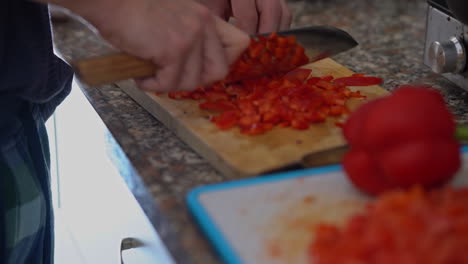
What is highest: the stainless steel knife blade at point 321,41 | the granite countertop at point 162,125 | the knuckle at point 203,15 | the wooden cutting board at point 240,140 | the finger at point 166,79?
the knuckle at point 203,15

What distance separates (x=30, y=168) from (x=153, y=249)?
29 centimetres

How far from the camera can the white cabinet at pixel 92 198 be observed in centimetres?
98

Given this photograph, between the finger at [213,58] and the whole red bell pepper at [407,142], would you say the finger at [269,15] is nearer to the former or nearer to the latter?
the finger at [213,58]

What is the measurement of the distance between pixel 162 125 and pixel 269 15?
1.04 feet

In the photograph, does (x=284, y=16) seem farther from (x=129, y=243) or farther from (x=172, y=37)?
(x=129, y=243)

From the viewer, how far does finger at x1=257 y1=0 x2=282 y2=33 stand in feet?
3.79

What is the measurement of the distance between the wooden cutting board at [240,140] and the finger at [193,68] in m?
0.07

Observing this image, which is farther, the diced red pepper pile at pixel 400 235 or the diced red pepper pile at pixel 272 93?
the diced red pepper pile at pixel 272 93

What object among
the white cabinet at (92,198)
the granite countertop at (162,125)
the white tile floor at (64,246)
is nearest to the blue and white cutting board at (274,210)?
the granite countertop at (162,125)

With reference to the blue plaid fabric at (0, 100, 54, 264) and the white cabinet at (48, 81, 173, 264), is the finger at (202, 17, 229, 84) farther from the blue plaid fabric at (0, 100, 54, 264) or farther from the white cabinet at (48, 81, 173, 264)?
the blue plaid fabric at (0, 100, 54, 264)

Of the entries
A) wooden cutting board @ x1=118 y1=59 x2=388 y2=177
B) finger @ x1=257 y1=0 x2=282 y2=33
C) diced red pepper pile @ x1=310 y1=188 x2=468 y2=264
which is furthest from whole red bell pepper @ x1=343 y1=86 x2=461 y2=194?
finger @ x1=257 y1=0 x2=282 y2=33

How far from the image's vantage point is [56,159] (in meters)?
1.71

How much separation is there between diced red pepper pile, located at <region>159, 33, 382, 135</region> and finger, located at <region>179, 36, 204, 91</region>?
0.25ft

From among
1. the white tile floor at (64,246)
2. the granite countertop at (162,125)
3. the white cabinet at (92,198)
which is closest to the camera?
the granite countertop at (162,125)
